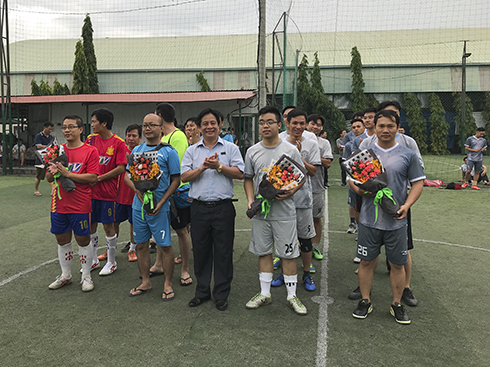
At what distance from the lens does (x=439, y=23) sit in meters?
14.6

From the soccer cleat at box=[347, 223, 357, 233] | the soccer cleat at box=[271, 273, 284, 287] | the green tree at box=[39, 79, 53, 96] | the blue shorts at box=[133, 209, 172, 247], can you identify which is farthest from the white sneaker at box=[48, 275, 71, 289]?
the green tree at box=[39, 79, 53, 96]

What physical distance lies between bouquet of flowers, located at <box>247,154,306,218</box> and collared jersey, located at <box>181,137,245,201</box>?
0.35 meters

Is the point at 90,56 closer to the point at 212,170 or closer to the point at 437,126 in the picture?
the point at 437,126

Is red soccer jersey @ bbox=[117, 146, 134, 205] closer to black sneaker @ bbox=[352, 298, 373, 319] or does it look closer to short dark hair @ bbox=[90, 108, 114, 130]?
short dark hair @ bbox=[90, 108, 114, 130]

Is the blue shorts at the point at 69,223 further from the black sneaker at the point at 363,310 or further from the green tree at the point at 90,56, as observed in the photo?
the green tree at the point at 90,56

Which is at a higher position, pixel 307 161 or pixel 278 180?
pixel 307 161

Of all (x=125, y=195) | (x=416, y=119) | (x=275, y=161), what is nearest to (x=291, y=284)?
(x=275, y=161)

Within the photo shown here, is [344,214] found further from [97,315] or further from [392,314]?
[97,315]

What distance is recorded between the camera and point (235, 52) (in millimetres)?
30000

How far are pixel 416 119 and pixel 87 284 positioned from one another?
98.5 ft

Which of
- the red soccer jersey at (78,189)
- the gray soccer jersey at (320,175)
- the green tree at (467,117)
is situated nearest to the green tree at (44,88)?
the red soccer jersey at (78,189)

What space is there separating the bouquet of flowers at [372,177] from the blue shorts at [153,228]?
2022mm

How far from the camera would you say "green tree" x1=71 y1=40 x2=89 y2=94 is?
1081 inches

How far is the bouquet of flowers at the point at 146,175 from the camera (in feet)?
13.0
